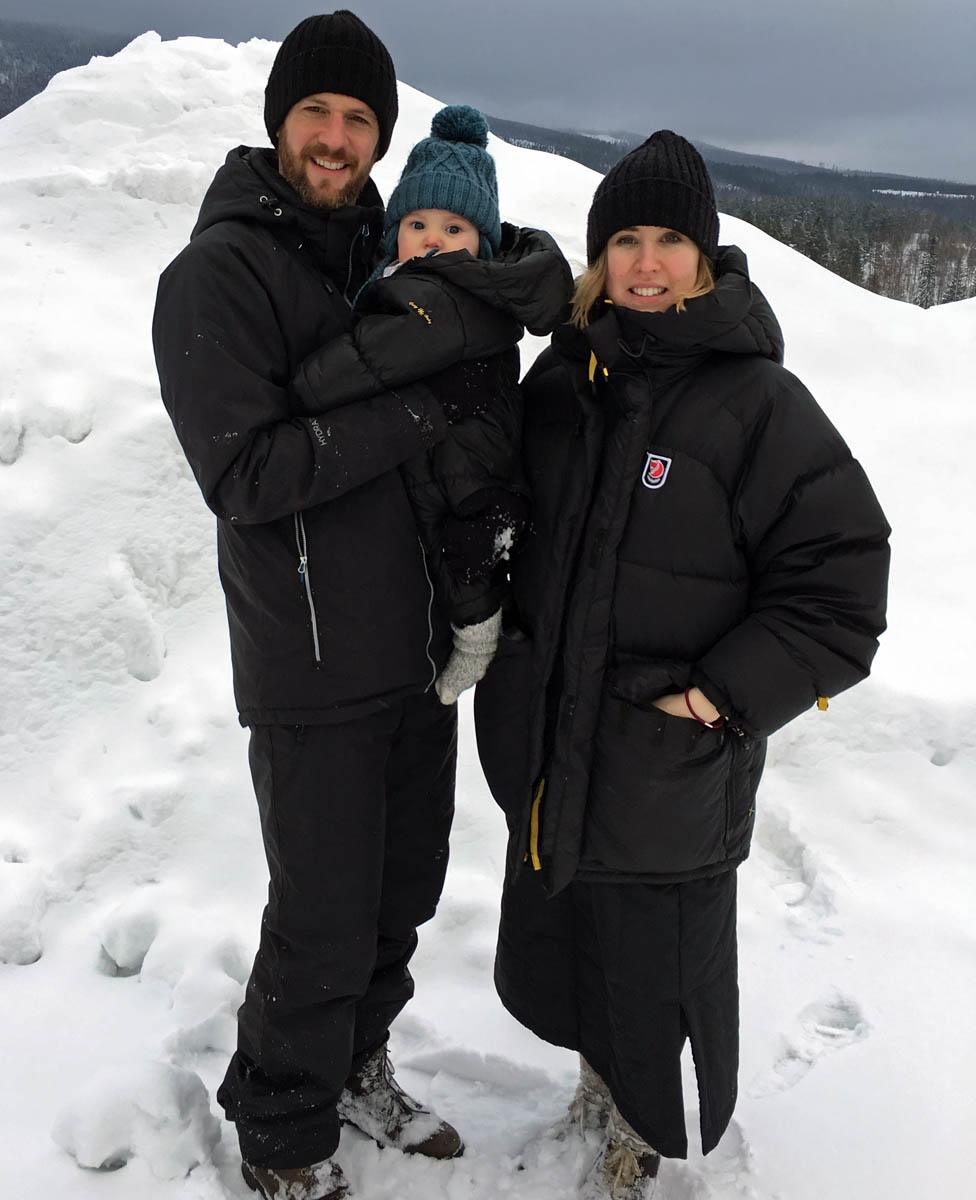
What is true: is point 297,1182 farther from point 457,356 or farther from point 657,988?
point 457,356

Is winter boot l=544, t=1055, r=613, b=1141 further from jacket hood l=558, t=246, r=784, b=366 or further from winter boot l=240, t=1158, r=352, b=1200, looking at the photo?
jacket hood l=558, t=246, r=784, b=366

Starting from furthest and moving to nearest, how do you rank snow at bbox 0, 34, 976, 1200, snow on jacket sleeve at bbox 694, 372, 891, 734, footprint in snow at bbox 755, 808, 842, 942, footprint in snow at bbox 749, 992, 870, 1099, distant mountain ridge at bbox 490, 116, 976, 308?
distant mountain ridge at bbox 490, 116, 976, 308, footprint in snow at bbox 755, 808, 842, 942, footprint in snow at bbox 749, 992, 870, 1099, snow at bbox 0, 34, 976, 1200, snow on jacket sleeve at bbox 694, 372, 891, 734

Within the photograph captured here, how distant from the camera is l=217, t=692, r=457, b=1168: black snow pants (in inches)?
75.9

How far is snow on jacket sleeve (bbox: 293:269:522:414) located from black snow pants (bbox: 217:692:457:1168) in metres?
0.68

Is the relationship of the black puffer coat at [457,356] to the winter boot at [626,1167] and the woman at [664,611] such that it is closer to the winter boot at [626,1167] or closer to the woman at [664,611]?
the woman at [664,611]

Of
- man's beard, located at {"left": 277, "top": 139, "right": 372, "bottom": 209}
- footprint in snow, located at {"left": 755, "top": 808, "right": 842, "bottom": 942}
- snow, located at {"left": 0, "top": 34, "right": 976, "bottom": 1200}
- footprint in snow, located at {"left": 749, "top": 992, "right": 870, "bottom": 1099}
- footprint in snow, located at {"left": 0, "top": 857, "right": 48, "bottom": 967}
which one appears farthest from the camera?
footprint in snow, located at {"left": 755, "top": 808, "right": 842, "bottom": 942}

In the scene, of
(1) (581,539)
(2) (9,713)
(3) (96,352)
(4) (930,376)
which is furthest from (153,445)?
(4) (930,376)

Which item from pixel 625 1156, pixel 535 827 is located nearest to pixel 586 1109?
pixel 625 1156

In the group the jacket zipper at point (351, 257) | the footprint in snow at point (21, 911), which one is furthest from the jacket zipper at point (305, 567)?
the footprint in snow at point (21, 911)

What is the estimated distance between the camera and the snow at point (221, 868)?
2.21 metres

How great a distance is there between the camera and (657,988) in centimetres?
192

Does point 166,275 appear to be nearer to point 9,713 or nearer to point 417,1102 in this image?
point 417,1102

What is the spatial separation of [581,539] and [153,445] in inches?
125

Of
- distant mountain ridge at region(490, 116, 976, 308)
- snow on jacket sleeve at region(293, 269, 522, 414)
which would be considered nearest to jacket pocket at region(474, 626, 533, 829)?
snow on jacket sleeve at region(293, 269, 522, 414)
